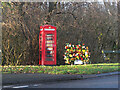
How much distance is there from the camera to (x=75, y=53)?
22750 mm

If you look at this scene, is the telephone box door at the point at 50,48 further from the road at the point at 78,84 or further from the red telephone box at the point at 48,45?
the road at the point at 78,84

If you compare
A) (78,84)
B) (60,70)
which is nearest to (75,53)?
(60,70)

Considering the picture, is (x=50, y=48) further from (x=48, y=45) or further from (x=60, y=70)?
(x=60, y=70)

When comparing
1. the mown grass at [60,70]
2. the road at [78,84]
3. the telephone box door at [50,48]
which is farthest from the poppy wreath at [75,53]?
the road at [78,84]

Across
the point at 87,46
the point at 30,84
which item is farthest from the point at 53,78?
the point at 87,46

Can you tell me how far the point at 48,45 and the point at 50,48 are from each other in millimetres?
261

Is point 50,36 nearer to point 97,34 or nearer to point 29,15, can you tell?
point 29,15

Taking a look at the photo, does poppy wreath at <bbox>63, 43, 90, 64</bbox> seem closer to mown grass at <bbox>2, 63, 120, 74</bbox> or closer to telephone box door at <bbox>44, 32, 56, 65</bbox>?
telephone box door at <bbox>44, 32, 56, 65</bbox>

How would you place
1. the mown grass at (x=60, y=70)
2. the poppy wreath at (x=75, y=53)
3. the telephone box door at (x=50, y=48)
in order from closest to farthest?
Answer: the mown grass at (x=60, y=70) < the telephone box door at (x=50, y=48) < the poppy wreath at (x=75, y=53)

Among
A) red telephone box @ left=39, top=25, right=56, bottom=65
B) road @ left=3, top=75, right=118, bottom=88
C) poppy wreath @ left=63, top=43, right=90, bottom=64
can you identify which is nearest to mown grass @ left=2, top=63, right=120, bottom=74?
red telephone box @ left=39, top=25, right=56, bottom=65

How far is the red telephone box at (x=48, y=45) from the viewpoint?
66.8ft

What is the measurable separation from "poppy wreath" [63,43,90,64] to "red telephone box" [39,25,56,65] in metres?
1.72

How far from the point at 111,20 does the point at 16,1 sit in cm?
888

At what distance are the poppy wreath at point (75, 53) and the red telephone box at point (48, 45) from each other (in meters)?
1.72
